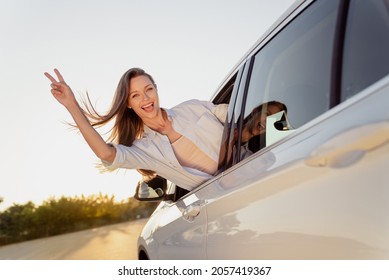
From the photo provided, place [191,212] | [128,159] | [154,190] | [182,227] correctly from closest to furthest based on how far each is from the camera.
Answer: [191,212]
[182,227]
[128,159]
[154,190]

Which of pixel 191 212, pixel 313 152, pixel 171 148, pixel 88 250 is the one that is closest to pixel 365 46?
pixel 313 152

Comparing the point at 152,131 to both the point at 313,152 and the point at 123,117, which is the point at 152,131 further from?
the point at 313,152

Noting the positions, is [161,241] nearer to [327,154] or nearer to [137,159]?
[137,159]

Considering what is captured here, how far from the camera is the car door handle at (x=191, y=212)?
2.59m

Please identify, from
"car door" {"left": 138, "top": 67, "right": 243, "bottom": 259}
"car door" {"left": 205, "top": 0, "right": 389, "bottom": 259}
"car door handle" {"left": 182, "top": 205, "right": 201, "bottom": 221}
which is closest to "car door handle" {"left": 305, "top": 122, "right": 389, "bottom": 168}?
"car door" {"left": 205, "top": 0, "right": 389, "bottom": 259}

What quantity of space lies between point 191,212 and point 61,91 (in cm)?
102

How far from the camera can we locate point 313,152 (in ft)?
4.99

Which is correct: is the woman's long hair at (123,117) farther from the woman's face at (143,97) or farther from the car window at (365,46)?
the car window at (365,46)

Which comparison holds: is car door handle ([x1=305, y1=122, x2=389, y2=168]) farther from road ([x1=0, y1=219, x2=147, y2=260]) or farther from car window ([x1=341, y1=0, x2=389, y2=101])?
road ([x1=0, y1=219, x2=147, y2=260])

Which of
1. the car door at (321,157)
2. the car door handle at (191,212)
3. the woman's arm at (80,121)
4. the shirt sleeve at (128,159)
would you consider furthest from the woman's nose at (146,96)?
the car door at (321,157)

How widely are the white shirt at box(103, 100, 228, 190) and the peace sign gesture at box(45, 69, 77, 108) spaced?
1.17ft

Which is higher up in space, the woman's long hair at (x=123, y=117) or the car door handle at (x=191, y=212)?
the woman's long hair at (x=123, y=117)
